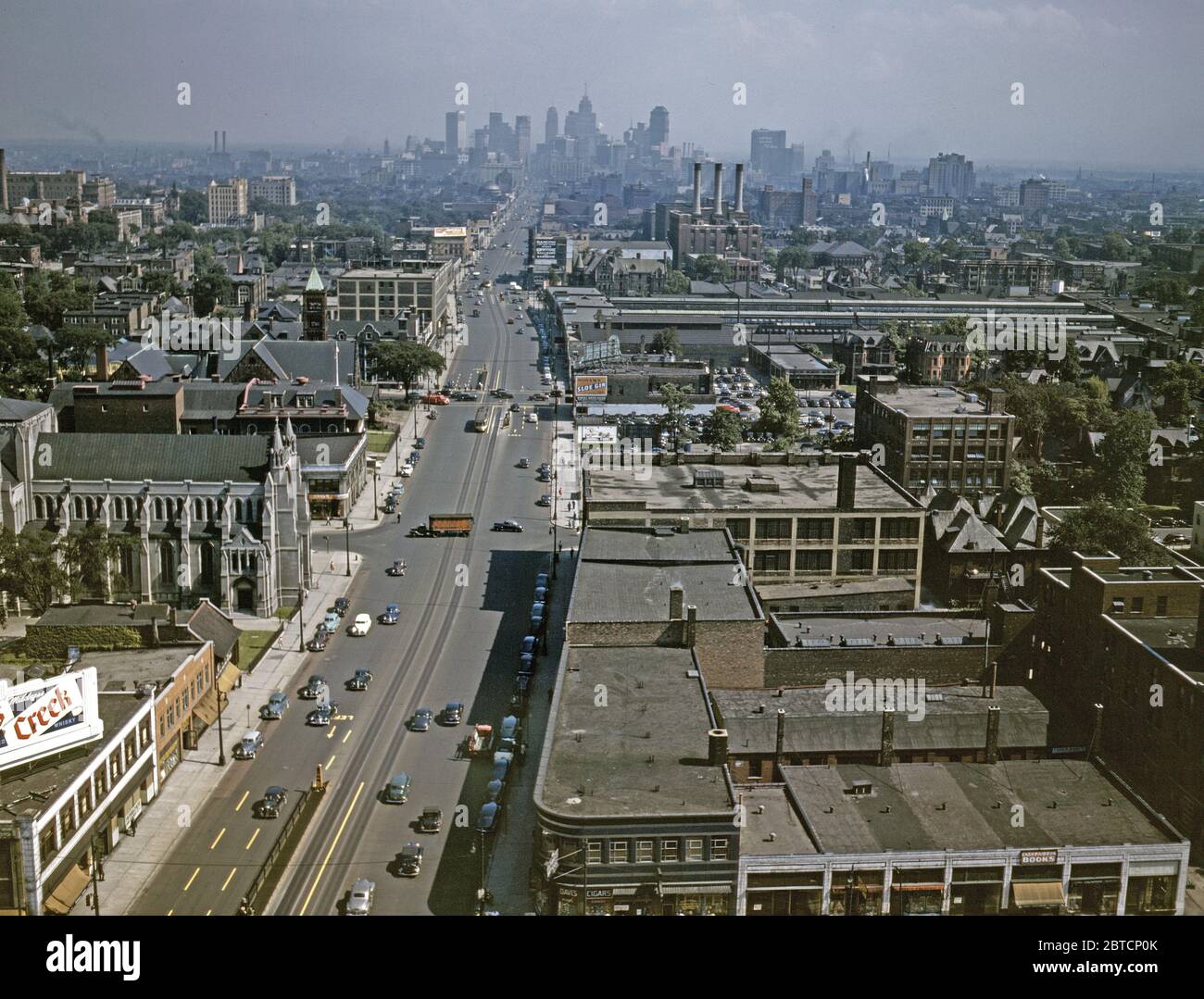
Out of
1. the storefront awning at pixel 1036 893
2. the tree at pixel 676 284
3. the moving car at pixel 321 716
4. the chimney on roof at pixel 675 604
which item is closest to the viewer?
the storefront awning at pixel 1036 893

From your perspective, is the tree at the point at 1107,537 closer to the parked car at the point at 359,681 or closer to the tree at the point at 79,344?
the parked car at the point at 359,681

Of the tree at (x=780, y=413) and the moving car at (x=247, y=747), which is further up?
the tree at (x=780, y=413)

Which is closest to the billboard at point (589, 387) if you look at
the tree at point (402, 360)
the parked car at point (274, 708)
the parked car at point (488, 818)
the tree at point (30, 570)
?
the tree at point (402, 360)

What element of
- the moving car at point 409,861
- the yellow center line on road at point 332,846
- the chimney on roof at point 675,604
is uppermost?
the chimney on roof at point 675,604

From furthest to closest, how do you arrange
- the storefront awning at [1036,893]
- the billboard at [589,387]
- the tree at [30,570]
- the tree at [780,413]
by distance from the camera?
1. the billboard at [589,387]
2. the tree at [780,413]
3. the tree at [30,570]
4. the storefront awning at [1036,893]

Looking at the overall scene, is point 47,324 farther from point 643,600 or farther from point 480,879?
point 480,879

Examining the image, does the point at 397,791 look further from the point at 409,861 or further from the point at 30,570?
the point at 30,570
